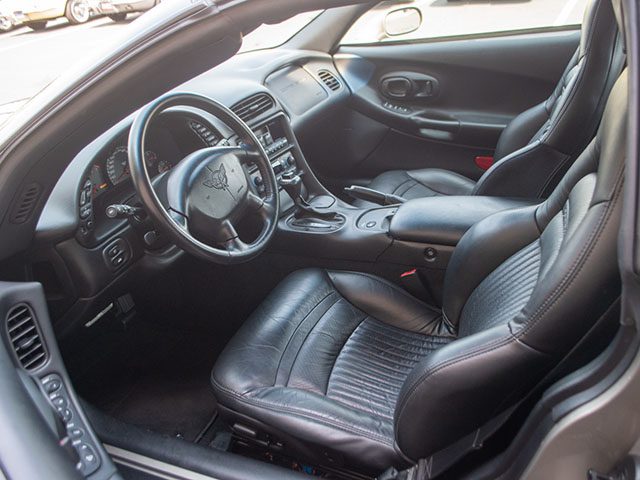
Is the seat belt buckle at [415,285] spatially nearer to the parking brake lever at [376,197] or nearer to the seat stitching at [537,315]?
the parking brake lever at [376,197]

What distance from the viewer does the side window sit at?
267 cm

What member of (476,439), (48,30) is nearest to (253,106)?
(476,439)

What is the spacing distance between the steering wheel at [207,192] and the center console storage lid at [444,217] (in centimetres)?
39

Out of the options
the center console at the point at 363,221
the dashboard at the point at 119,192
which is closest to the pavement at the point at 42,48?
the dashboard at the point at 119,192

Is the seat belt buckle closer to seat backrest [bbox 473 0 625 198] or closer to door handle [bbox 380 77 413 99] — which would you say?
seat backrest [bbox 473 0 625 198]

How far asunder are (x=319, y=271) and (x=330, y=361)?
0.34 metres

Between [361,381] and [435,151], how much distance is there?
5.18 ft

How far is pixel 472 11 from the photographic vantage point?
9.13ft

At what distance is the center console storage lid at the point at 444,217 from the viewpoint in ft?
5.50

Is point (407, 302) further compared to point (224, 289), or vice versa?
point (224, 289)

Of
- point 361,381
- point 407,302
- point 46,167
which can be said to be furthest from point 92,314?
point 407,302

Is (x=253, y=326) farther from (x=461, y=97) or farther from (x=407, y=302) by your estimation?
(x=461, y=97)

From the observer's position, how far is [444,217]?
171 centimetres

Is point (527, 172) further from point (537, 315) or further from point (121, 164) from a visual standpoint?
point (121, 164)
